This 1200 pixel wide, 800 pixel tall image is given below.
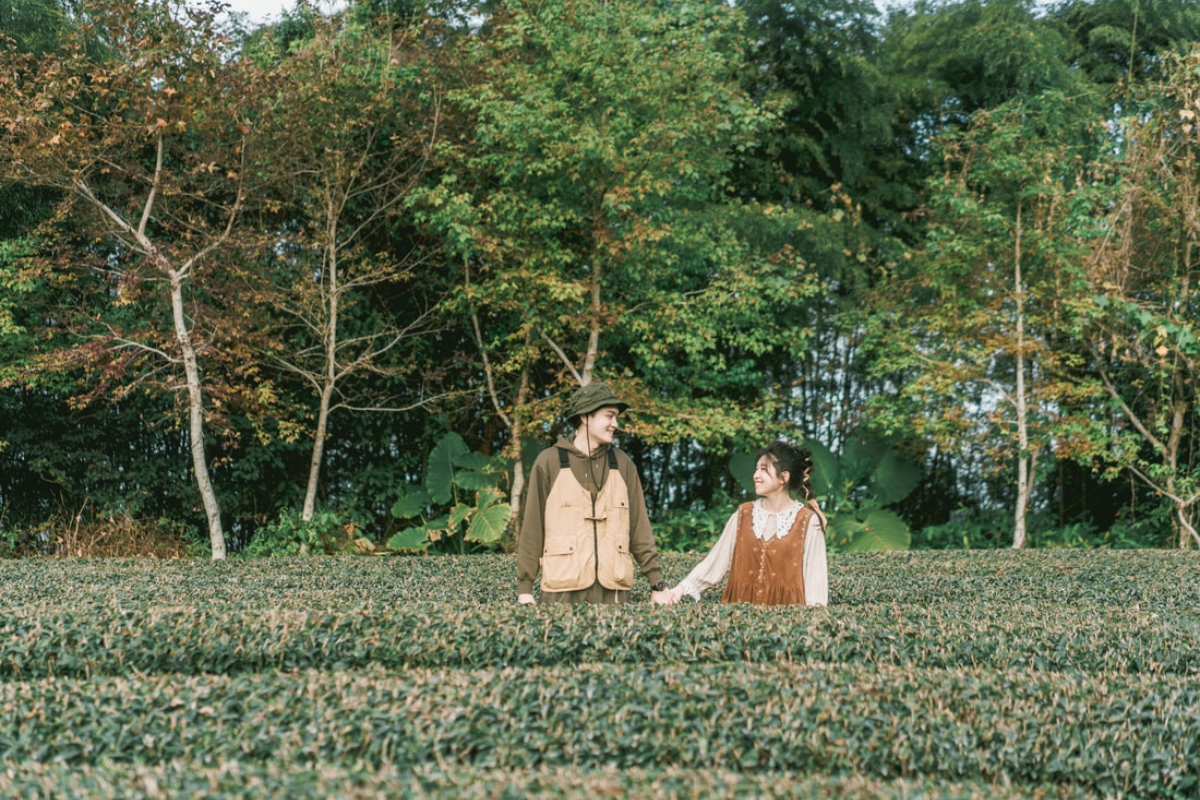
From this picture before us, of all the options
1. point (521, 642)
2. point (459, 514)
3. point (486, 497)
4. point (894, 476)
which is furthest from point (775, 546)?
point (894, 476)

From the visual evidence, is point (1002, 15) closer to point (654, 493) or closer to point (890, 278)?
point (890, 278)

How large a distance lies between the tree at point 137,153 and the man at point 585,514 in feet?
19.4

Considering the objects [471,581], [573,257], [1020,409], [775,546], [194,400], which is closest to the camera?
[775,546]

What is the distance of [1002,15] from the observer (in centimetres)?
1199

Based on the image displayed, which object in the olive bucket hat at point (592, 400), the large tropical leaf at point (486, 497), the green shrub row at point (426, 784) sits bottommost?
the green shrub row at point (426, 784)

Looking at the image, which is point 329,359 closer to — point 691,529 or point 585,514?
point 691,529

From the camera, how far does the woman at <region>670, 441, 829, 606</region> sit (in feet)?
14.7

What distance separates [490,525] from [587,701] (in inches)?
293

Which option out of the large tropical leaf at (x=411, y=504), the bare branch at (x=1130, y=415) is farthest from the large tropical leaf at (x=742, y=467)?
the bare branch at (x=1130, y=415)

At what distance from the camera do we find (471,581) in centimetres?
688

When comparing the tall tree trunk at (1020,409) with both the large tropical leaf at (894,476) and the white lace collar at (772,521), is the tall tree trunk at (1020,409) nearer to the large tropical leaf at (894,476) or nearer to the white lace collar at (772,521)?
the large tropical leaf at (894,476)

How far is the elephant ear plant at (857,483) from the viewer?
11805 millimetres

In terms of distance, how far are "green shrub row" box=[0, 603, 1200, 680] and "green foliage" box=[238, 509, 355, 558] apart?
600 centimetres

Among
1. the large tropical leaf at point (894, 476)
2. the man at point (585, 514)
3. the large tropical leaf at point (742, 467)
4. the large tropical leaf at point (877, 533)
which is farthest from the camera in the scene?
the large tropical leaf at point (894, 476)
